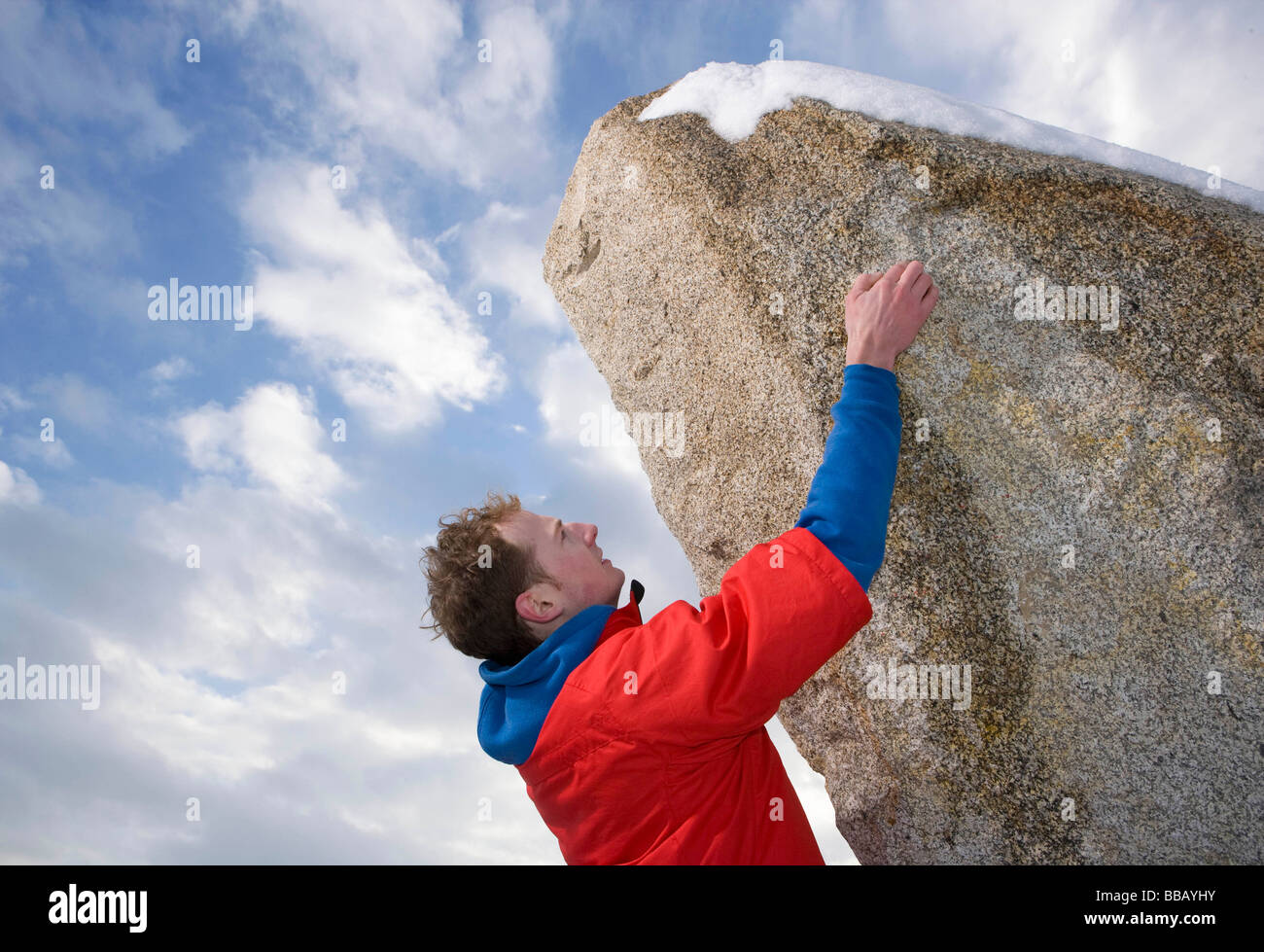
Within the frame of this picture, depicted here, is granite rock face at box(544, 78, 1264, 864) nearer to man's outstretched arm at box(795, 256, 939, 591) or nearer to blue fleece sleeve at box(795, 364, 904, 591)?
man's outstretched arm at box(795, 256, 939, 591)

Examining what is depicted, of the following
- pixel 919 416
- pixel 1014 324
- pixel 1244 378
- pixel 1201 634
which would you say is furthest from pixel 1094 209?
pixel 1201 634

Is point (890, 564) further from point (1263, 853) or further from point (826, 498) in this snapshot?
point (1263, 853)

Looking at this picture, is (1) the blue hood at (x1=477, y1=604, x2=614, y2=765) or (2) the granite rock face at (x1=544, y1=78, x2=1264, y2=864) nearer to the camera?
(1) the blue hood at (x1=477, y1=604, x2=614, y2=765)

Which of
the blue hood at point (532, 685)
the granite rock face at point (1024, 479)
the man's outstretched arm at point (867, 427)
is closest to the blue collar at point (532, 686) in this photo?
the blue hood at point (532, 685)

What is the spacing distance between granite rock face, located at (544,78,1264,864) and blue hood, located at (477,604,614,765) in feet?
3.72

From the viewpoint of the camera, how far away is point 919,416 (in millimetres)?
3375

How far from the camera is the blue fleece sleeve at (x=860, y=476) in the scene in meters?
2.71

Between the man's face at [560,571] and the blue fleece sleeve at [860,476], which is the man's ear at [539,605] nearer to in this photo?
the man's face at [560,571]

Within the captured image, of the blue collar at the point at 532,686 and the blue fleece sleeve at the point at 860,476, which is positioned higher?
the blue fleece sleeve at the point at 860,476

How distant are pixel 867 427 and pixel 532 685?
150 cm

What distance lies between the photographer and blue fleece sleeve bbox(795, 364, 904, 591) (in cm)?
271

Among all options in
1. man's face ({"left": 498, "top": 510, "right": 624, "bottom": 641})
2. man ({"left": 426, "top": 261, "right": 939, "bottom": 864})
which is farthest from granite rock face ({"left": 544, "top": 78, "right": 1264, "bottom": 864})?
man's face ({"left": 498, "top": 510, "right": 624, "bottom": 641})

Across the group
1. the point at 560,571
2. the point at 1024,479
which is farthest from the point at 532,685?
the point at 1024,479

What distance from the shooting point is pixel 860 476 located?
2.81 m
